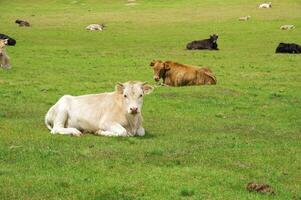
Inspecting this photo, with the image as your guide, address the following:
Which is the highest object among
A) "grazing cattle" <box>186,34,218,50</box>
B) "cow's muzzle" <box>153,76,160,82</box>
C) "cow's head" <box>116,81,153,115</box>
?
"cow's head" <box>116,81,153,115</box>

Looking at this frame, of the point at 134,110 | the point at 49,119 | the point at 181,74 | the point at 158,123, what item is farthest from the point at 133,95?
the point at 181,74

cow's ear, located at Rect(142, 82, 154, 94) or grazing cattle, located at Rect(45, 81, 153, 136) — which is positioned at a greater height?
cow's ear, located at Rect(142, 82, 154, 94)

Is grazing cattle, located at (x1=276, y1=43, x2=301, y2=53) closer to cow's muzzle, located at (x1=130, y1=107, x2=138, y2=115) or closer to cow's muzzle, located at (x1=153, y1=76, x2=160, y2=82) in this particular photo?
cow's muzzle, located at (x1=153, y1=76, x2=160, y2=82)

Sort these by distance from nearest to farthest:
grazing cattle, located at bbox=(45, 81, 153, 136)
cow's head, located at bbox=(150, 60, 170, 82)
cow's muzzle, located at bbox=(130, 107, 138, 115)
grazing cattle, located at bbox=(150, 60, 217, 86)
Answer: cow's muzzle, located at bbox=(130, 107, 138, 115) < grazing cattle, located at bbox=(45, 81, 153, 136) < grazing cattle, located at bbox=(150, 60, 217, 86) < cow's head, located at bbox=(150, 60, 170, 82)

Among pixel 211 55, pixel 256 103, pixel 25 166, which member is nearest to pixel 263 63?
pixel 211 55

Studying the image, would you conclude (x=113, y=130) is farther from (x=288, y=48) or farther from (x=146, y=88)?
(x=288, y=48)

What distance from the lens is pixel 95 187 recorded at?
988 cm

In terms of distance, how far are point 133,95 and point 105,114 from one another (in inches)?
29.9

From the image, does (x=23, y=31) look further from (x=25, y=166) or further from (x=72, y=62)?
(x=25, y=166)

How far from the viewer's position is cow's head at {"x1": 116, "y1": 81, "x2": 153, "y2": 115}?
14.1 metres

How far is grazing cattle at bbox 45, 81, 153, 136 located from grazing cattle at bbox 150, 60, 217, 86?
9614 millimetres

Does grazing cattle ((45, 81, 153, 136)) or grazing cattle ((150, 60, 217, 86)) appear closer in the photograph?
grazing cattle ((45, 81, 153, 136))

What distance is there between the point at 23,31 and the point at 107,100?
35551 mm

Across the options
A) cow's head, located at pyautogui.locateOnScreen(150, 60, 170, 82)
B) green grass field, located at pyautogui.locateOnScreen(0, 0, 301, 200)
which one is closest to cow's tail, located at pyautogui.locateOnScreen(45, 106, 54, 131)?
green grass field, located at pyautogui.locateOnScreen(0, 0, 301, 200)
